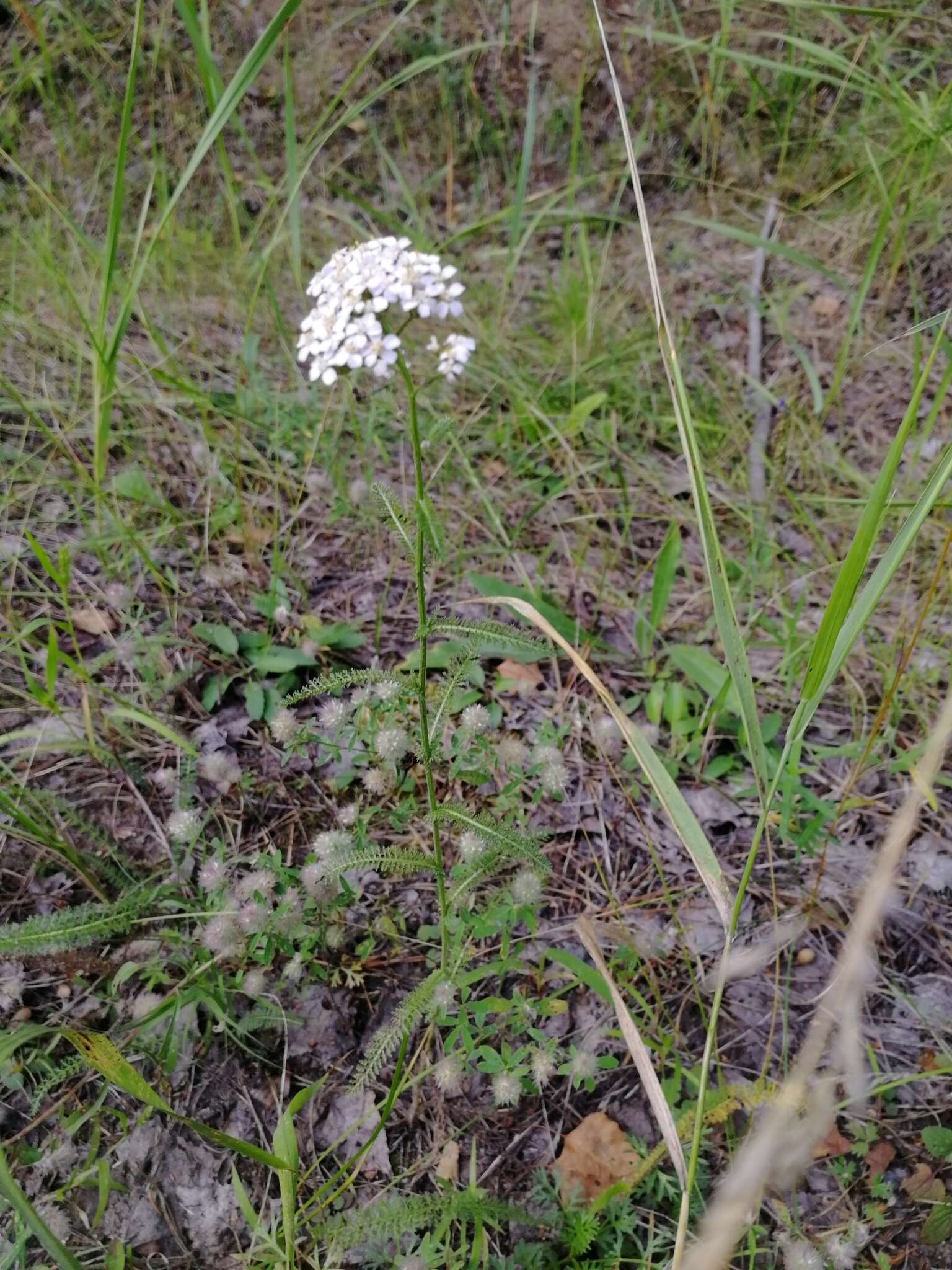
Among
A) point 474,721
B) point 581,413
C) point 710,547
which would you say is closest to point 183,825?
point 474,721

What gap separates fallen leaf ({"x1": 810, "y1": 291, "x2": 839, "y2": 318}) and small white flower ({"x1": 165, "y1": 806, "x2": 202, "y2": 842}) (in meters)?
2.61

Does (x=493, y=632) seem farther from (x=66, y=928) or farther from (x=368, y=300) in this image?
(x=66, y=928)

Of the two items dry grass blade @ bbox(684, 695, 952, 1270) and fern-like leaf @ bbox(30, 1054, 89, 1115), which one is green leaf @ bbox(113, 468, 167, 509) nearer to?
fern-like leaf @ bbox(30, 1054, 89, 1115)

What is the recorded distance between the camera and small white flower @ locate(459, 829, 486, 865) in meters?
1.41

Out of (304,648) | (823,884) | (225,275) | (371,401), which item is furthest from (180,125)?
(823,884)

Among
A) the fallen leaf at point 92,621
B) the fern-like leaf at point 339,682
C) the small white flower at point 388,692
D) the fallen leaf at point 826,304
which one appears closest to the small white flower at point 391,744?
the small white flower at point 388,692

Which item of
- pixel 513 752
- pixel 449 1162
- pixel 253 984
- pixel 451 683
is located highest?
pixel 451 683

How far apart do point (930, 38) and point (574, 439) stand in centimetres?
243

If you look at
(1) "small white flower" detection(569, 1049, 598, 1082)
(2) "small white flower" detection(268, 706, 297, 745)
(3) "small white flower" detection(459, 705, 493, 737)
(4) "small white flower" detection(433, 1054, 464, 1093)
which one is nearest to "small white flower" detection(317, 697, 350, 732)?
(2) "small white flower" detection(268, 706, 297, 745)

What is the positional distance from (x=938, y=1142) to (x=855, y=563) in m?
1.03

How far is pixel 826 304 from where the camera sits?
285 cm

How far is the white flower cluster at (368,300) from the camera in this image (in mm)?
1146

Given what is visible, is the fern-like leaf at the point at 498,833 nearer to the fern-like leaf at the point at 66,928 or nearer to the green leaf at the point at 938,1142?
the fern-like leaf at the point at 66,928

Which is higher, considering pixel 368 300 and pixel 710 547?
pixel 368 300
